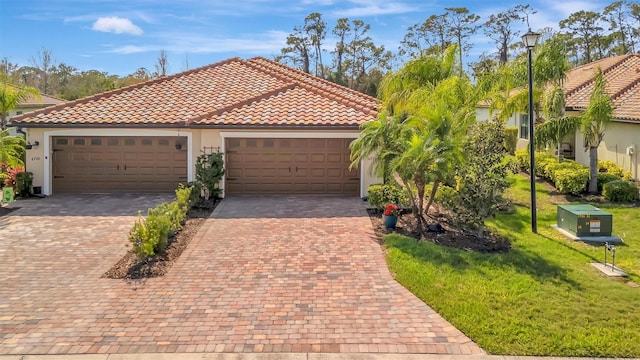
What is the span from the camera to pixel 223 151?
1558 cm

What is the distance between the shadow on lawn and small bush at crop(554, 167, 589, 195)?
6.45 meters

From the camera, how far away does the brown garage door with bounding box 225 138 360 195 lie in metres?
15.8

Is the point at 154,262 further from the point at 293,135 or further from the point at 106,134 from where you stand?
the point at 106,134

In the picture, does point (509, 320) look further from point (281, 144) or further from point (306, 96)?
point (306, 96)

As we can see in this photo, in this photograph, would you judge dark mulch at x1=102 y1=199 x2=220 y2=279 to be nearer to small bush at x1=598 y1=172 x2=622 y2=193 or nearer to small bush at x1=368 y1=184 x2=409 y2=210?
small bush at x1=368 y1=184 x2=409 y2=210

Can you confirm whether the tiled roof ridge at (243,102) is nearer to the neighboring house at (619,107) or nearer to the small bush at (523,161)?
the small bush at (523,161)

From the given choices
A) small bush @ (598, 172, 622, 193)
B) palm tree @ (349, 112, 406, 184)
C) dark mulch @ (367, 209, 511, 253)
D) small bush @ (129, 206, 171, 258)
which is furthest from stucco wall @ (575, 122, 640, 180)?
small bush @ (129, 206, 171, 258)

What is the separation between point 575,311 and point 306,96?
12.5m

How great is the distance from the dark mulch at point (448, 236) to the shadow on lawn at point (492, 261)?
13.7 inches

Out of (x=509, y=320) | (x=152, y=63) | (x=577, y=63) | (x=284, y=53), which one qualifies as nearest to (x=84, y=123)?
(x=509, y=320)

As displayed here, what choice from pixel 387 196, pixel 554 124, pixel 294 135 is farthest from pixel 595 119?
pixel 294 135

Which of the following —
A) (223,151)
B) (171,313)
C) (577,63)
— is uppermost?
(577,63)

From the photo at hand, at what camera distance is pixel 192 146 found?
15.8 metres

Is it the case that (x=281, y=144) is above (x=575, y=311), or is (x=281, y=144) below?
above
